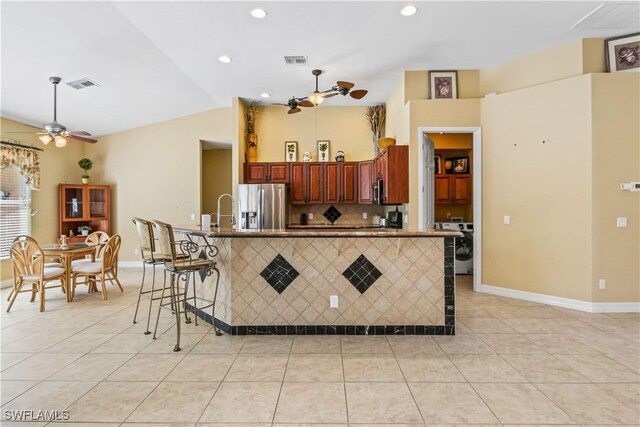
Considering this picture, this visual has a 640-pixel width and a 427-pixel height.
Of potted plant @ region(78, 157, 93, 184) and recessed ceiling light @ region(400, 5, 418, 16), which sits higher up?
recessed ceiling light @ region(400, 5, 418, 16)

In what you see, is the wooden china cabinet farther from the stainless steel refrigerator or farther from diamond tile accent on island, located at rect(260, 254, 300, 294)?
diamond tile accent on island, located at rect(260, 254, 300, 294)

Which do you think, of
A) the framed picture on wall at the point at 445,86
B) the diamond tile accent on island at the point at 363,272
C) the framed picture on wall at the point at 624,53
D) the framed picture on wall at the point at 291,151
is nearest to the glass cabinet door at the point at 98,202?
the framed picture on wall at the point at 291,151

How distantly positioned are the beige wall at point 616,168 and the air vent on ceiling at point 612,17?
528 mm

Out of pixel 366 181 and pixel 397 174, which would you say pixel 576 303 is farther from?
pixel 366 181

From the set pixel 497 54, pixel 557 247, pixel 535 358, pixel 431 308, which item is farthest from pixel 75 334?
pixel 497 54

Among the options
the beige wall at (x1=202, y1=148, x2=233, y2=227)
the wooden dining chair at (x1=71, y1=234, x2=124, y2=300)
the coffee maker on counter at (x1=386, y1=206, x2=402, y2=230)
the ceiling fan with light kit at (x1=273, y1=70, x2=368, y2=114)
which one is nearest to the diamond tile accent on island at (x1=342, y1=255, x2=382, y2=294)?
the ceiling fan with light kit at (x1=273, y1=70, x2=368, y2=114)

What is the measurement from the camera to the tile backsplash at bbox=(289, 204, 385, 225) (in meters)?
6.54

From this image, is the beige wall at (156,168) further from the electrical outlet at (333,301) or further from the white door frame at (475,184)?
the electrical outlet at (333,301)

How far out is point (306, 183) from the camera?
6.27 metres

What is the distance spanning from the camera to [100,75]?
446 centimetres

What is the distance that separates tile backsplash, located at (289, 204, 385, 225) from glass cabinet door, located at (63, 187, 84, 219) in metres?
4.20

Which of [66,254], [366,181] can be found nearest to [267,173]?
[366,181]

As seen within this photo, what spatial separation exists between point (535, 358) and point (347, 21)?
3781 millimetres

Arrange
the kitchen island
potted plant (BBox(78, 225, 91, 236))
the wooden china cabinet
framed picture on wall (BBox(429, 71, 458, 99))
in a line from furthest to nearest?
potted plant (BBox(78, 225, 91, 236))
the wooden china cabinet
framed picture on wall (BBox(429, 71, 458, 99))
the kitchen island
